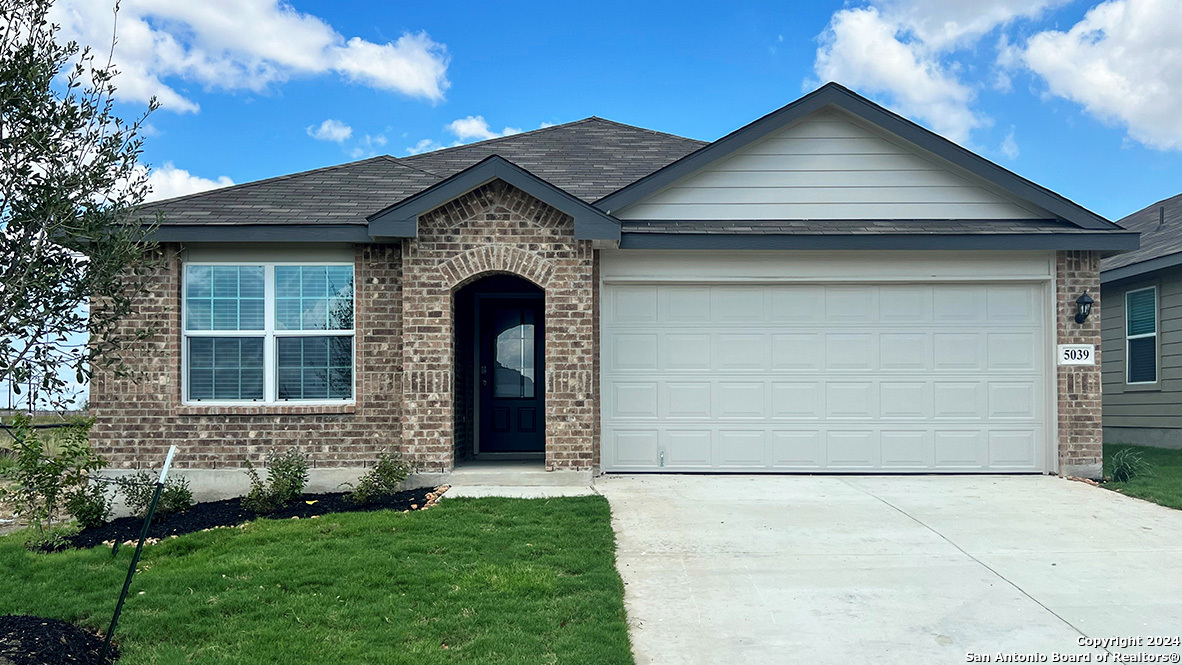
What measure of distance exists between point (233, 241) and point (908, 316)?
8.13m

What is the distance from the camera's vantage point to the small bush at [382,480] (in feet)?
30.2

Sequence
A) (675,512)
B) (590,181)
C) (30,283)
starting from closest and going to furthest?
(30,283), (675,512), (590,181)

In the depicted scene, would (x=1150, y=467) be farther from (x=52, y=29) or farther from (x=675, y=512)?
(x=52, y=29)

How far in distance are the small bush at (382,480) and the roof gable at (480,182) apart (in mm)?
2505

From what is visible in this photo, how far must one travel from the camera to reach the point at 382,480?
9.45 metres

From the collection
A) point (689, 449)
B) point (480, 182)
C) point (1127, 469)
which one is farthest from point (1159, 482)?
point (480, 182)

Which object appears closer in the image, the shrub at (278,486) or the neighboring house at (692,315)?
the shrub at (278,486)

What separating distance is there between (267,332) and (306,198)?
1.83m

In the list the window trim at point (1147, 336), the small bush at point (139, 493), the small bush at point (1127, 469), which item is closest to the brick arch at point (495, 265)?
the small bush at point (139, 493)

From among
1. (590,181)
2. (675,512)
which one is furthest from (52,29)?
(590,181)

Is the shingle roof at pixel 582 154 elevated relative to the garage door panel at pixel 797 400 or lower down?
elevated

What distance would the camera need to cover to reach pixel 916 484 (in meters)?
10.4

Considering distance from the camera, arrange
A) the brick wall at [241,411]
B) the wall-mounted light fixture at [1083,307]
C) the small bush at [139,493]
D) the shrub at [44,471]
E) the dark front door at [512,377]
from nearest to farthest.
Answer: the shrub at [44,471]
the small bush at [139,493]
the brick wall at [241,411]
the wall-mounted light fixture at [1083,307]
the dark front door at [512,377]

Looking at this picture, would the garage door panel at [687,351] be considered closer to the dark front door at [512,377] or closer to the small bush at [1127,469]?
the dark front door at [512,377]
